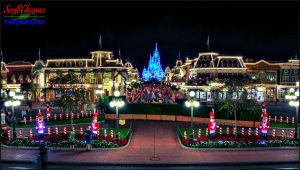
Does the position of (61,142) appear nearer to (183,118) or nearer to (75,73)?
(183,118)

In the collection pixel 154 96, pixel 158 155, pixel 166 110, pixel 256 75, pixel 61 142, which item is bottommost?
pixel 158 155

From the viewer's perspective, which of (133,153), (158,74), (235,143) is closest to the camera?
(133,153)

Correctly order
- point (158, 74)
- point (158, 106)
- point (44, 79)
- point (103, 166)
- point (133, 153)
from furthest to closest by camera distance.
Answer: point (158, 74) < point (44, 79) < point (158, 106) < point (133, 153) < point (103, 166)

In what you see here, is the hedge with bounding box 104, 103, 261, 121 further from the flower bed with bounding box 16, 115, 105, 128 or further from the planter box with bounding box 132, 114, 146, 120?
the flower bed with bounding box 16, 115, 105, 128

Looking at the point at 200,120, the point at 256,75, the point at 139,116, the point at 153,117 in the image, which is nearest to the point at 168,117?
the point at 153,117

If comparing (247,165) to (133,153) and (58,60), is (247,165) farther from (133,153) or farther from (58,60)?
(58,60)

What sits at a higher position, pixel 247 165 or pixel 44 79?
pixel 44 79

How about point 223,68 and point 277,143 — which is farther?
point 223,68

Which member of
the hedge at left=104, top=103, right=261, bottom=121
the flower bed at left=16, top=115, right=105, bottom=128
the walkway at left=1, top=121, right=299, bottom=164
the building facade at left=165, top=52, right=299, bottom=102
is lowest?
the walkway at left=1, top=121, right=299, bottom=164

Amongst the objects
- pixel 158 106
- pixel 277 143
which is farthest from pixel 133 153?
pixel 158 106

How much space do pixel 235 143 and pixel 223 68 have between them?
49782 millimetres

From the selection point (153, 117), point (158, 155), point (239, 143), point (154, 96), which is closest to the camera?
point (158, 155)

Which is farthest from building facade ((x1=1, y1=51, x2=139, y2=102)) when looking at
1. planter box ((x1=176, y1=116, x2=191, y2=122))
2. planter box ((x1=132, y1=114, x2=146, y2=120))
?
planter box ((x1=176, y1=116, x2=191, y2=122))

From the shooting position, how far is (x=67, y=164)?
18.3 m
